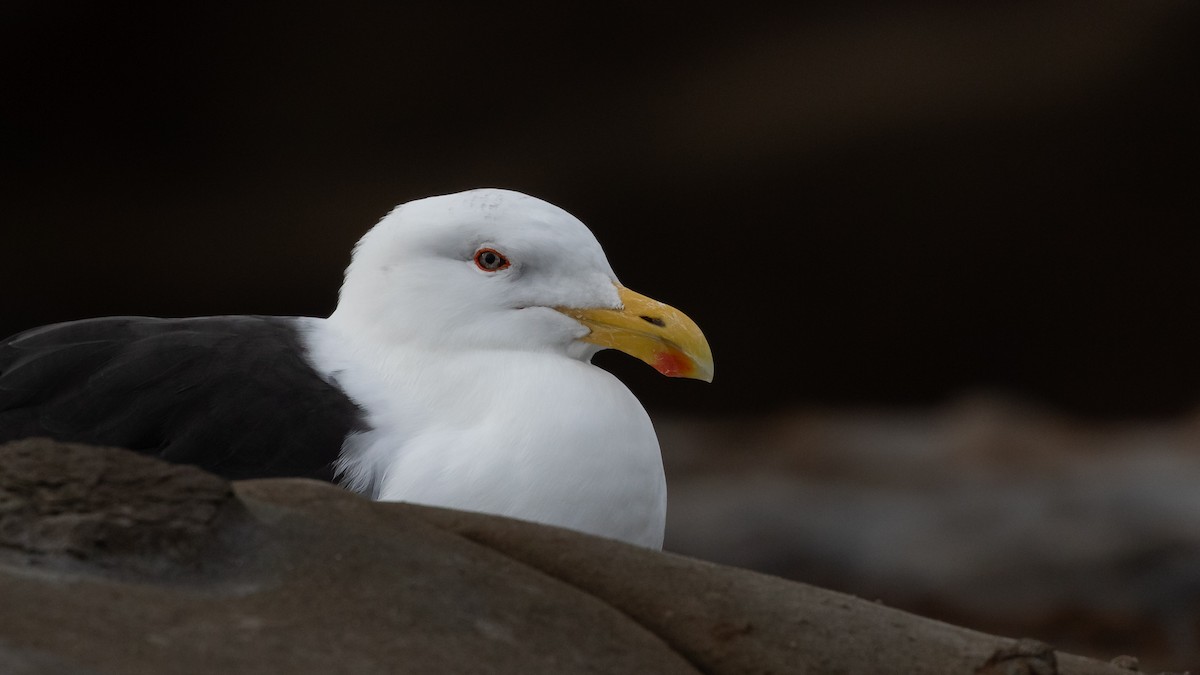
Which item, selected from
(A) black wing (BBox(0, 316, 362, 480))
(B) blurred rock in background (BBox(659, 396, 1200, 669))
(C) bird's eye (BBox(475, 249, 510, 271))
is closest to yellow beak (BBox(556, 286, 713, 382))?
(C) bird's eye (BBox(475, 249, 510, 271))

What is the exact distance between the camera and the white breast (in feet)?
9.11

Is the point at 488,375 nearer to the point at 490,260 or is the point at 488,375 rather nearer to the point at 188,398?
the point at 490,260

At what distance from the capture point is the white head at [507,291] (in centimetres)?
307

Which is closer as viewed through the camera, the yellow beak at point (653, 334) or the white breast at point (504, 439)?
the white breast at point (504, 439)

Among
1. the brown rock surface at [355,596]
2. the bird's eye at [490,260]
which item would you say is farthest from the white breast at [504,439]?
the brown rock surface at [355,596]

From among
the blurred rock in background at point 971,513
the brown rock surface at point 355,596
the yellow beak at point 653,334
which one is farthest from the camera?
the blurred rock in background at point 971,513

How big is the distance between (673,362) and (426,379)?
0.48 m

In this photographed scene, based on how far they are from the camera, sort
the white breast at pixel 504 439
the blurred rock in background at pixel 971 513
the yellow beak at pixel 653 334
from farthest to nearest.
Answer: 1. the blurred rock in background at pixel 971 513
2. the yellow beak at pixel 653 334
3. the white breast at pixel 504 439

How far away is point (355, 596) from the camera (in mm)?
1761

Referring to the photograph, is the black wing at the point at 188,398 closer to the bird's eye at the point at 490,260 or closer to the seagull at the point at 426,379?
the seagull at the point at 426,379

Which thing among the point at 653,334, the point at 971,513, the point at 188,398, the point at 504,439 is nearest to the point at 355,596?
the point at 504,439

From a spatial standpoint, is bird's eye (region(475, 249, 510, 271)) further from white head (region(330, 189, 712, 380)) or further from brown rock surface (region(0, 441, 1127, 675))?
brown rock surface (region(0, 441, 1127, 675))

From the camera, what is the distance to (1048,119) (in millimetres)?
5949

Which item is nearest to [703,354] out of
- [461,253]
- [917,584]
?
[461,253]
